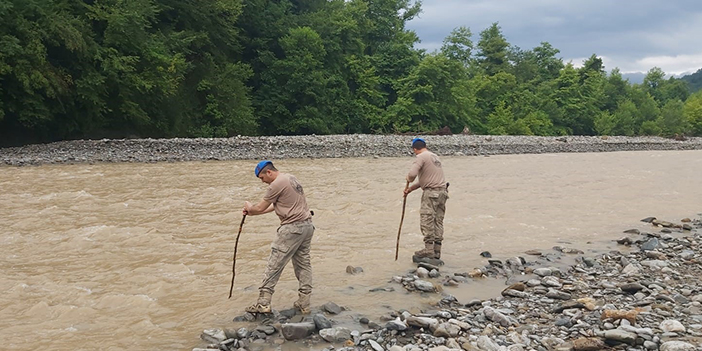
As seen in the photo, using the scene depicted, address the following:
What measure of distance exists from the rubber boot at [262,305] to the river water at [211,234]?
41 cm

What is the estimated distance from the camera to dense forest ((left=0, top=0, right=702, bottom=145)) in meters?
27.9

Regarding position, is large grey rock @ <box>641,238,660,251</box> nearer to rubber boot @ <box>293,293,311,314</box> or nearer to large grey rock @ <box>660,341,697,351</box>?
large grey rock @ <box>660,341,697,351</box>

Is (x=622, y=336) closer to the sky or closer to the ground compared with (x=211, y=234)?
closer to the sky

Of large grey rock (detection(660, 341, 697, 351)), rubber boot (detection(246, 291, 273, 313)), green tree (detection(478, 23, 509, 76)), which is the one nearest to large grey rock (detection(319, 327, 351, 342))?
rubber boot (detection(246, 291, 273, 313))

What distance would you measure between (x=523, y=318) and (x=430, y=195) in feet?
10.5

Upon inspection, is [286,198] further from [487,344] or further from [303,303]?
[487,344]

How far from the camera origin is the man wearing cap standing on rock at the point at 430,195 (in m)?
9.73

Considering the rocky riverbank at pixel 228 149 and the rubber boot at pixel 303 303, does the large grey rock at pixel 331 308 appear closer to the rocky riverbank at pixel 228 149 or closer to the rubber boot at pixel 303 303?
the rubber boot at pixel 303 303

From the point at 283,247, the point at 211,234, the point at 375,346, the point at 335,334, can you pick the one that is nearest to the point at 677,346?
the point at 375,346

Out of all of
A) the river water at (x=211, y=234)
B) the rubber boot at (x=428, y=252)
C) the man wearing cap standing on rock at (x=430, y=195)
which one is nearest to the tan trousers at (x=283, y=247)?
the river water at (x=211, y=234)

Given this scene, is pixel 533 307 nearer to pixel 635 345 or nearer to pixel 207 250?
pixel 635 345

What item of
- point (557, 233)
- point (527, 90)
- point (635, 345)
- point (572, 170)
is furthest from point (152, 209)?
point (527, 90)

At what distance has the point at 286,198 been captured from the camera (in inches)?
279

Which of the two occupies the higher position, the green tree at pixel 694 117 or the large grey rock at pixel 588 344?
the green tree at pixel 694 117
